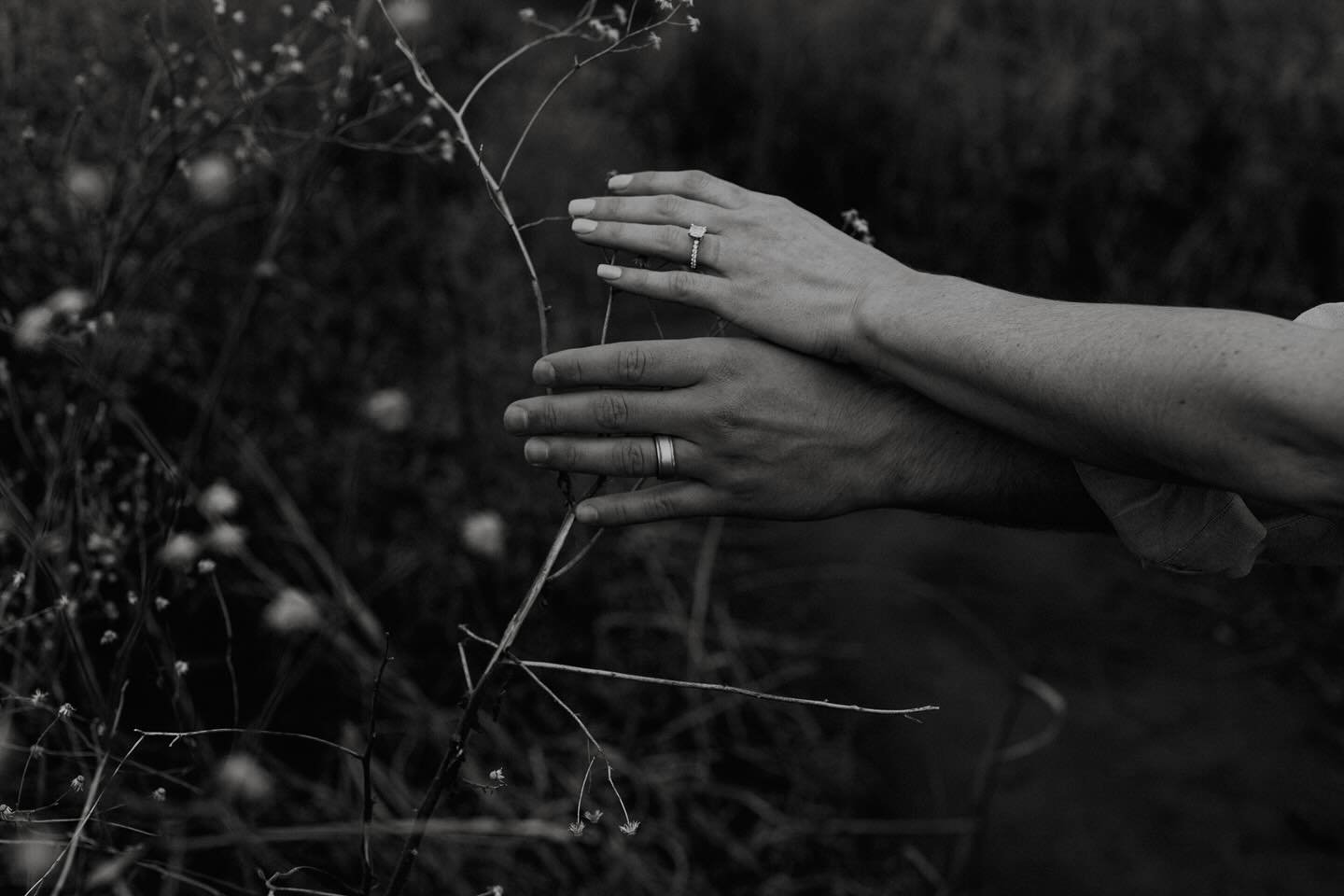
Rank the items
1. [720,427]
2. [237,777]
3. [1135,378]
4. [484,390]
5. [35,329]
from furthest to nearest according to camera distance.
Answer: [484,390], [720,427], [35,329], [1135,378], [237,777]

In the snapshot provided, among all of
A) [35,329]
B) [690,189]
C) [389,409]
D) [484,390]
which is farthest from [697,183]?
[484,390]

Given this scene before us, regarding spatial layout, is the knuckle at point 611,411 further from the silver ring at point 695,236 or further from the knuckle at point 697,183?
the knuckle at point 697,183

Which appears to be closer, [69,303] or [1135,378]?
[1135,378]

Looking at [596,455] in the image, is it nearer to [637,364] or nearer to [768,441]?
[637,364]

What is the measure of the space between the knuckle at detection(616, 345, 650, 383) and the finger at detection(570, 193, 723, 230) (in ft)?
0.61

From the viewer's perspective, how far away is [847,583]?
2.99m

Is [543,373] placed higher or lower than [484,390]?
higher

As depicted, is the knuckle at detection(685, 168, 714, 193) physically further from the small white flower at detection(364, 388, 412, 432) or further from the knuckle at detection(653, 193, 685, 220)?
the small white flower at detection(364, 388, 412, 432)

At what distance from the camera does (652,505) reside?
1.47 meters

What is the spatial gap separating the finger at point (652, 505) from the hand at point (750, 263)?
0.24 meters

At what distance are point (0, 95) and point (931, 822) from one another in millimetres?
2462

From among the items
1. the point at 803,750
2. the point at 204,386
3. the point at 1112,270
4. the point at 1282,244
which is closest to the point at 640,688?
the point at 803,750

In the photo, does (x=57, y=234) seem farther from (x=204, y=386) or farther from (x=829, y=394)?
(x=829, y=394)

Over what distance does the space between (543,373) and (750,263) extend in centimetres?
34
